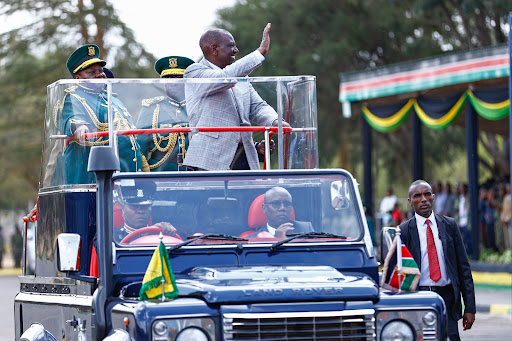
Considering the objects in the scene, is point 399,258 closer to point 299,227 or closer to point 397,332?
point 299,227

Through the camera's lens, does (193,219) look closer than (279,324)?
No

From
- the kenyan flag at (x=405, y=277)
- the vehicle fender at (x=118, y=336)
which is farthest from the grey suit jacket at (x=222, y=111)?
the vehicle fender at (x=118, y=336)

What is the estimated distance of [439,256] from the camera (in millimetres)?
8477

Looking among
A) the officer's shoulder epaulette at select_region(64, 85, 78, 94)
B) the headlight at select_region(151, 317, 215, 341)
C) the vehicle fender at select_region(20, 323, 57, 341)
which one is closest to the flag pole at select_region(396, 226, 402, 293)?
the headlight at select_region(151, 317, 215, 341)

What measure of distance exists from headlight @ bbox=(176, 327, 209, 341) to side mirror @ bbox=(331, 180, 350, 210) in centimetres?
179

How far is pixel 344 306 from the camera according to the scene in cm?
594

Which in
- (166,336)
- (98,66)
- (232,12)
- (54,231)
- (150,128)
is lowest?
(166,336)

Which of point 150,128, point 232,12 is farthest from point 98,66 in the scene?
point 232,12

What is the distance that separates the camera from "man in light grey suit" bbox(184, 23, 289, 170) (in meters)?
8.09

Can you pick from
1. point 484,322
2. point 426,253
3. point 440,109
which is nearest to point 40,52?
point 440,109

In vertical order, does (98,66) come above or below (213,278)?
above

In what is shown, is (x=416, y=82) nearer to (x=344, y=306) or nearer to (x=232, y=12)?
(x=232, y=12)

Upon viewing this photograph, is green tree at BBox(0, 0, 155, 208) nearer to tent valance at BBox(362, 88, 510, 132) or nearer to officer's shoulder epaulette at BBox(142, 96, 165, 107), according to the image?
tent valance at BBox(362, 88, 510, 132)

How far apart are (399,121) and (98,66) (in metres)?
19.5
